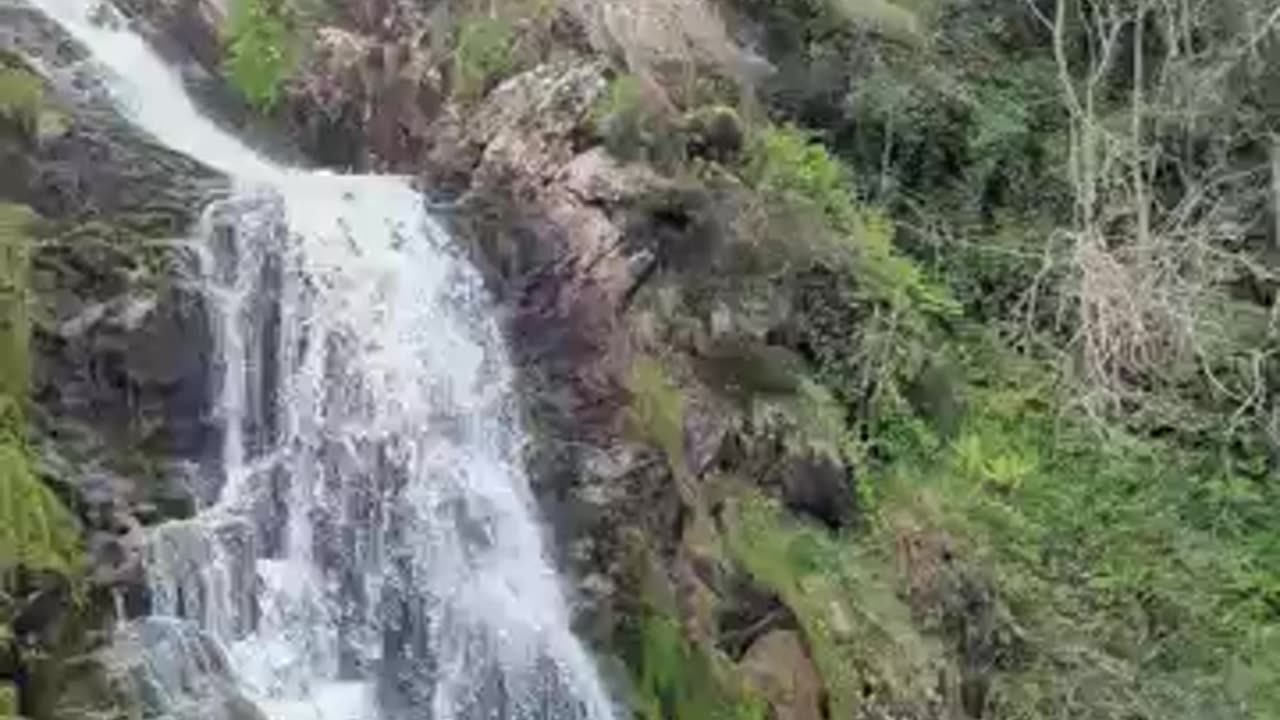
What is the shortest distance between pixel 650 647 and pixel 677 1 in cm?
456

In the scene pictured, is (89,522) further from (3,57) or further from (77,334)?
(3,57)

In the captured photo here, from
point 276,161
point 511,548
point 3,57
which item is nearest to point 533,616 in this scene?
point 511,548

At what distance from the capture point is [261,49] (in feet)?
40.2

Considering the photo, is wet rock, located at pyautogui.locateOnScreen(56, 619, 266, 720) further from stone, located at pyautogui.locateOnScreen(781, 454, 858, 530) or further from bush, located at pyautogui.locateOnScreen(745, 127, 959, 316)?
bush, located at pyautogui.locateOnScreen(745, 127, 959, 316)

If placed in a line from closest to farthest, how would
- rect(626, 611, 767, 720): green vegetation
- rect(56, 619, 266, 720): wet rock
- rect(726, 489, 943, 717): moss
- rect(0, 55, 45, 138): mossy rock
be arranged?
rect(56, 619, 266, 720): wet rock, rect(626, 611, 767, 720): green vegetation, rect(726, 489, 943, 717): moss, rect(0, 55, 45, 138): mossy rock

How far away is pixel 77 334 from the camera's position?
30.0ft

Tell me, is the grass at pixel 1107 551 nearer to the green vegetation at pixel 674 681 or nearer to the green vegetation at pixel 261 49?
the green vegetation at pixel 674 681

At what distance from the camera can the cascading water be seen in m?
8.79

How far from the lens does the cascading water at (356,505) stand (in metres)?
8.79

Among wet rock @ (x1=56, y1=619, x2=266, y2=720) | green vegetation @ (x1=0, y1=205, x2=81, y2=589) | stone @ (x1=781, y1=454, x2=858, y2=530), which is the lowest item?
wet rock @ (x1=56, y1=619, x2=266, y2=720)

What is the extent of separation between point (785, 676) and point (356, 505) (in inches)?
93.5

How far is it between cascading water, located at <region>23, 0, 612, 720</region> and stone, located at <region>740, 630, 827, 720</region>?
0.81 metres

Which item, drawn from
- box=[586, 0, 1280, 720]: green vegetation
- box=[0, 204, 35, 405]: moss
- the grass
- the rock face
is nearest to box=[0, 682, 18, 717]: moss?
the rock face

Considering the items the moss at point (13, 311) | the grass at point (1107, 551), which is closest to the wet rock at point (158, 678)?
the moss at point (13, 311)
